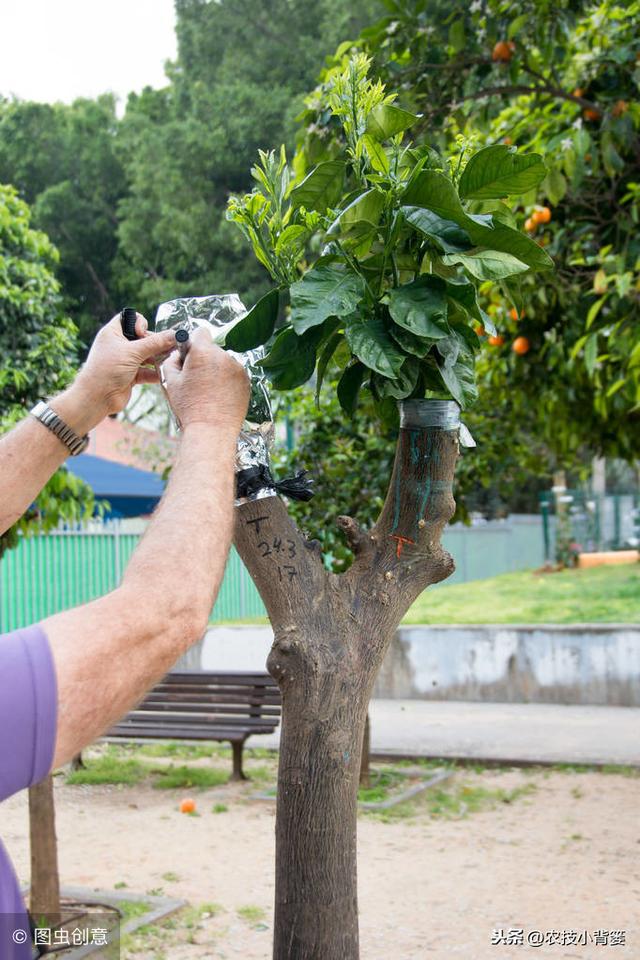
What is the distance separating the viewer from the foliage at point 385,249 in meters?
2.05

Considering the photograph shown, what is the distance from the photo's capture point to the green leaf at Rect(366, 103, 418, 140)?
2.16 meters

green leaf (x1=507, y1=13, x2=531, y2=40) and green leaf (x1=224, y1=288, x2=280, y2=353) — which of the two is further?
green leaf (x1=507, y1=13, x2=531, y2=40)

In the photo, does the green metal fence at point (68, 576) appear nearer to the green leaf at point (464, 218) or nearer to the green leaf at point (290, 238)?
the green leaf at point (290, 238)

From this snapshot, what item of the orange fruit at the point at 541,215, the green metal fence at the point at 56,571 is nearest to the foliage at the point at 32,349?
the orange fruit at the point at 541,215

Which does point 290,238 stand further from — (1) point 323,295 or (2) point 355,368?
(2) point 355,368

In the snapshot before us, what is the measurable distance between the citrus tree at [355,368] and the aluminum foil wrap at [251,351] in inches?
1.8

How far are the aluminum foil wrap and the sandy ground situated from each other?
274cm

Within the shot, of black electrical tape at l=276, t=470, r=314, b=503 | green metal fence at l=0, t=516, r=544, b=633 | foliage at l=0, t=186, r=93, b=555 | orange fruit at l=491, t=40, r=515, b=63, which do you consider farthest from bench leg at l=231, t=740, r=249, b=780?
black electrical tape at l=276, t=470, r=314, b=503

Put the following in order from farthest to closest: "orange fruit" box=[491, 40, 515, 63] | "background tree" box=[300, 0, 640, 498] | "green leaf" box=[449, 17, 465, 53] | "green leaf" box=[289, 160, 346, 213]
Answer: "orange fruit" box=[491, 40, 515, 63], "green leaf" box=[449, 17, 465, 53], "background tree" box=[300, 0, 640, 498], "green leaf" box=[289, 160, 346, 213]

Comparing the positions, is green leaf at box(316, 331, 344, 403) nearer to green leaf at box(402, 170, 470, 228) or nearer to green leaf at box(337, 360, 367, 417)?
green leaf at box(337, 360, 367, 417)

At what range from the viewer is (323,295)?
2049 millimetres

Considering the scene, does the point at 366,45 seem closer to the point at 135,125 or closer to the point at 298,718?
the point at 298,718

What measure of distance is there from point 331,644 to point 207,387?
0.78 meters

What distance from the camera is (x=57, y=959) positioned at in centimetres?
413
